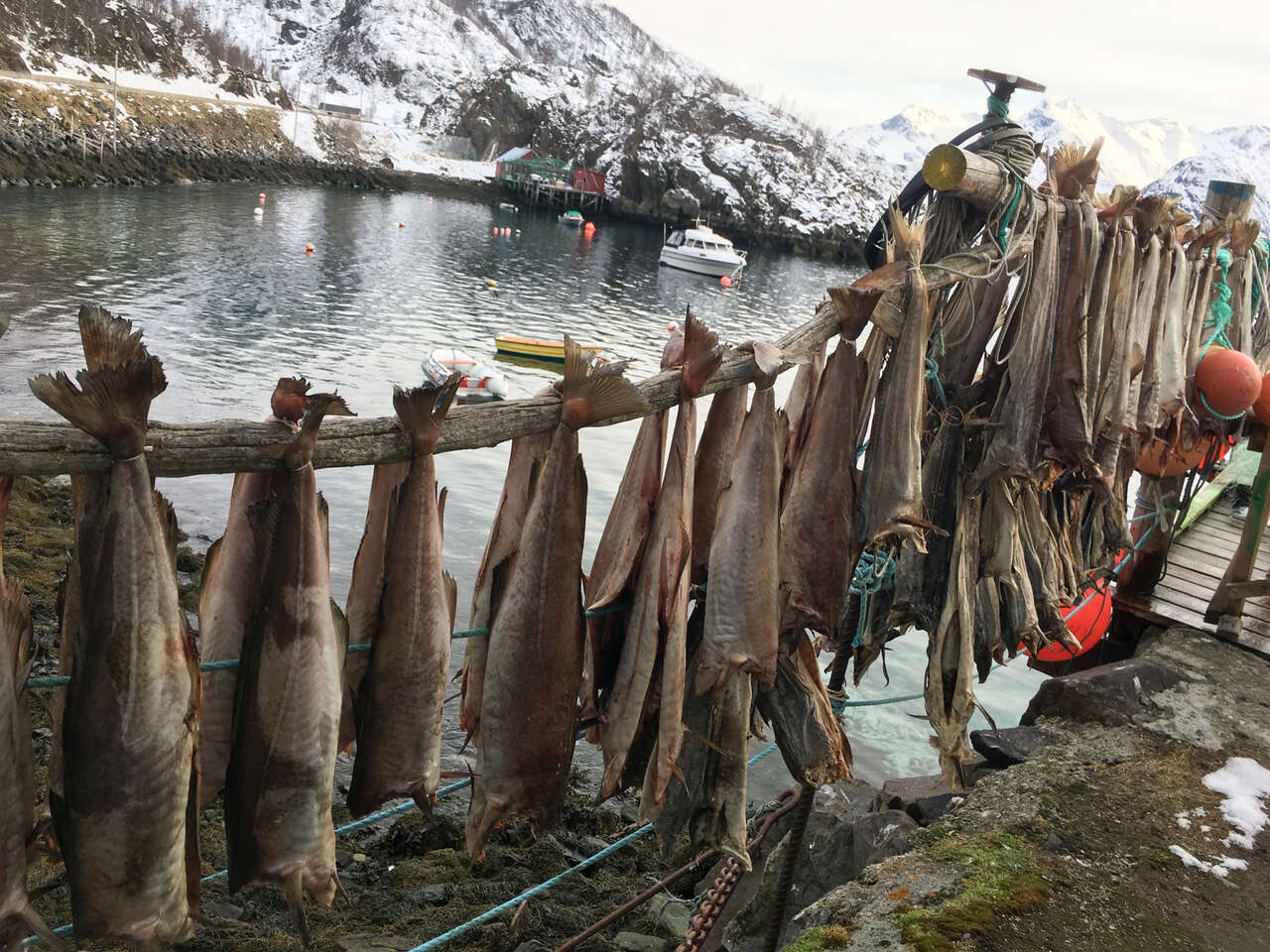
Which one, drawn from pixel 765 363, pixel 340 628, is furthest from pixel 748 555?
pixel 340 628

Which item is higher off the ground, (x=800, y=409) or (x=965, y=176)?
(x=965, y=176)

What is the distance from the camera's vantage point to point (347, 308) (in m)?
34.9

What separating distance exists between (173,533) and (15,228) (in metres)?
41.3

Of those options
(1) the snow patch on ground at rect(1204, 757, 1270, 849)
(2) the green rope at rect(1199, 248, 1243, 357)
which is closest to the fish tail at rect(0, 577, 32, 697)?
(1) the snow patch on ground at rect(1204, 757, 1270, 849)

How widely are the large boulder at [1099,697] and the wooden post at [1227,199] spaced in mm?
3967

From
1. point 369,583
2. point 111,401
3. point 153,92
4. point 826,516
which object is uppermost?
point 153,92

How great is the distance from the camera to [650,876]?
8.94m

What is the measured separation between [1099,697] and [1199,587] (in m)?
3.04

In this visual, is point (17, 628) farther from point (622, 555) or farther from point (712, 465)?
point (712, 465)

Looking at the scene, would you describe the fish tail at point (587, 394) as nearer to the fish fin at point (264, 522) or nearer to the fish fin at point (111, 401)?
the fish fin at point (264, 522)

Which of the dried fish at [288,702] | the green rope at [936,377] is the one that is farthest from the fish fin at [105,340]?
the green rope at [936,377]

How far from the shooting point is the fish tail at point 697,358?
300 cm

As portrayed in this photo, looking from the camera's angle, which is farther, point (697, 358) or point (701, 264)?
point (701, 264)

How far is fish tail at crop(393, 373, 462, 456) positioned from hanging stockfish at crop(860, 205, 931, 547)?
1.90m
